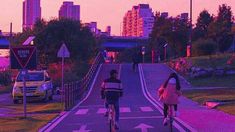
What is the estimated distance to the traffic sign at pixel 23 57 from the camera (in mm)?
25906

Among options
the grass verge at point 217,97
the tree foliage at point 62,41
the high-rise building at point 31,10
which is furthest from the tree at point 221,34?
the high-rise building at point 31,10

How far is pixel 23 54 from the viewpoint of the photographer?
25984mm

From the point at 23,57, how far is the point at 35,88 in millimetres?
15093

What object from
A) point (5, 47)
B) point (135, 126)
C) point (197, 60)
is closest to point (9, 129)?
point (135, 126)

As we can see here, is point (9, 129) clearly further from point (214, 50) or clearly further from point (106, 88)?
point (214, 50)

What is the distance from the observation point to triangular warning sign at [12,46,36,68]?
2591 cm

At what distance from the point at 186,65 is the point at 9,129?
36.8 metres

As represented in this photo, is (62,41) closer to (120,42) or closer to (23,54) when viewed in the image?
(23,54)

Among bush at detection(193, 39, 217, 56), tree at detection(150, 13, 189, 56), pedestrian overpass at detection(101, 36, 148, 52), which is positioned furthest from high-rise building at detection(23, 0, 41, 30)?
bush at detection(193, 39, 217, 56)

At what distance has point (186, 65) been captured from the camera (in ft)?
188

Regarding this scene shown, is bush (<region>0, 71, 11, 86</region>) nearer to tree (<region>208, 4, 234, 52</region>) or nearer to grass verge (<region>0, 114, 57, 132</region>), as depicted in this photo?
tree (<region>208, 4, 234, 52</region>)

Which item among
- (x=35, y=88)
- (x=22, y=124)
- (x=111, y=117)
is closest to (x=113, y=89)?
(x=111, y=117)

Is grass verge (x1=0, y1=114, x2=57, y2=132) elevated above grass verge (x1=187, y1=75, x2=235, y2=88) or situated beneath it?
situated beneath

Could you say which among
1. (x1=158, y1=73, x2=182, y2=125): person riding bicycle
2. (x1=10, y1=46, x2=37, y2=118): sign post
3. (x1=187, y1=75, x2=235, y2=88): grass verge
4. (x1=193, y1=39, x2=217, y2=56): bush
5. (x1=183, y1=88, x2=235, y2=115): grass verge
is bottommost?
(x1=183, y1=88, x2=235, y2=115): grass verge
